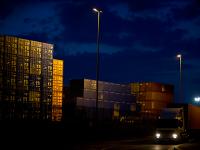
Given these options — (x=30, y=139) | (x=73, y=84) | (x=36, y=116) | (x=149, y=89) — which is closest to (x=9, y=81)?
(x=36, y=116)

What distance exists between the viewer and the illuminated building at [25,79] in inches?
1507

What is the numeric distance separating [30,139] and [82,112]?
25280 mm

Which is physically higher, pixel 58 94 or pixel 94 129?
pixel 58 94

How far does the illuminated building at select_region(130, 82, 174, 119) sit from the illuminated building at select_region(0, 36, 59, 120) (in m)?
21.0

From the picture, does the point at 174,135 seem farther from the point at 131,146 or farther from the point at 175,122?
the point at 131,146

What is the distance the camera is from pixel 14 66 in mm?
38969

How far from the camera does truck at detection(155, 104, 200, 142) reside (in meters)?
30.4

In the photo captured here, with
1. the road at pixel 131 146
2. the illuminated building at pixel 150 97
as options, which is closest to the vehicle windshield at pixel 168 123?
the road at pixel 131 146

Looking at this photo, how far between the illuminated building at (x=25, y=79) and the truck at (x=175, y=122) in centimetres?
1482

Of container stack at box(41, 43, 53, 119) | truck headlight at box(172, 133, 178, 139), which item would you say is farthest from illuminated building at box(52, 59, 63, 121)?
truck headlight at box(172, 133, 178, 139)

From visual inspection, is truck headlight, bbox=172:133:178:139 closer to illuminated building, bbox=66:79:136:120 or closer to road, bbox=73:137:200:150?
road, bbox=73:137:200:150

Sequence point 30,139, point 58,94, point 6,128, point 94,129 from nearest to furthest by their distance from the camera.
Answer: point 30,139 → point 6,128 → point 94,129 → point 58,94

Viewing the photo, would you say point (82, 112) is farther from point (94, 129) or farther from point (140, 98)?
point (94, 129)

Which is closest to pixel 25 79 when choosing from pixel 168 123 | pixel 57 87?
pixel 57 87
